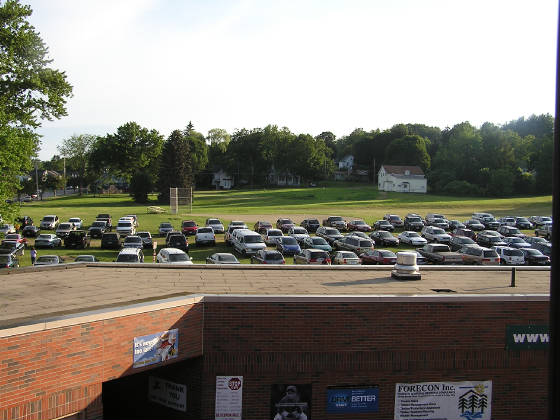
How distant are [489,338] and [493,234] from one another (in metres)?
33.3

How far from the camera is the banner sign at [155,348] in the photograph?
9.97m

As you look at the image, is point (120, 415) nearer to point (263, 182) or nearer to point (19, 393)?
point (19, 393)

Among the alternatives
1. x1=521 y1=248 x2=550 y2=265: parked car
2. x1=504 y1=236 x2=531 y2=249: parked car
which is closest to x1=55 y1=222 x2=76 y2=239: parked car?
x1=504 y1=236 x2=531 y2=249: parked car

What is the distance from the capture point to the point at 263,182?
129 m

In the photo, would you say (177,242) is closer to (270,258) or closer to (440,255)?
(270,258)

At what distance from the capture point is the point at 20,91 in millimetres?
30531

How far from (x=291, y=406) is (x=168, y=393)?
2.64 m

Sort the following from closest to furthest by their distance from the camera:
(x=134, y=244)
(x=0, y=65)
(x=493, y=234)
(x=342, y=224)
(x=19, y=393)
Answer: (x=19, y=393), (x=0, y=65), (x=134, y=244), (x=493, y=234), (x=342, y=224)

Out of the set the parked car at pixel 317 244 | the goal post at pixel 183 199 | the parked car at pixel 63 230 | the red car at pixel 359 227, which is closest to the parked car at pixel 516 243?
the parked car at pixel 317 244

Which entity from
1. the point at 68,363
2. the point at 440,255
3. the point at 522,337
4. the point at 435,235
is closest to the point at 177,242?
the point at 440,255

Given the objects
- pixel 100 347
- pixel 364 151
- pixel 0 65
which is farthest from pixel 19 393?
pixel 364 151

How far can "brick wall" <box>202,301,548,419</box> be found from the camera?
10.9 metres

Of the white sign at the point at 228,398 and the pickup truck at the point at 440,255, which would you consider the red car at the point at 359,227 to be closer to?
the pickup truck at the point at 440,255

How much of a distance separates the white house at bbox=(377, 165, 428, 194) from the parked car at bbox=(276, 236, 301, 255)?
7502 centimetres
